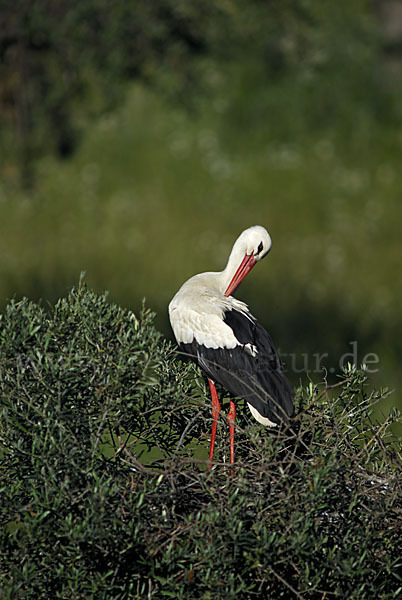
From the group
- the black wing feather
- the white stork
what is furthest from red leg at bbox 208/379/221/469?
the black wing feather

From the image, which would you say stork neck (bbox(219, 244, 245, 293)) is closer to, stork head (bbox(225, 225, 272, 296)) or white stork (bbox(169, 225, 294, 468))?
stork head (bbox(225, 225, 272, 296))

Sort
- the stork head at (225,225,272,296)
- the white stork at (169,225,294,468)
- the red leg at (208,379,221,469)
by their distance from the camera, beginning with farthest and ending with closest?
the stork head at (225,225,272,296)
the white stork at (169,225,294,468)
the red leg at (208,379,221,469)

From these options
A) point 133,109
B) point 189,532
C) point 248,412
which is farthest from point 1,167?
point 189,532

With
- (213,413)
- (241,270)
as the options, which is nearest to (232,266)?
(241,270)

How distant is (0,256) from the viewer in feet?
54.8

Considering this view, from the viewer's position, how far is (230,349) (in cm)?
545

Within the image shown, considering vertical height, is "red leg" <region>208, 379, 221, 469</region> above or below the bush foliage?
above

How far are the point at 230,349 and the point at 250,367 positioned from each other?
0.22m

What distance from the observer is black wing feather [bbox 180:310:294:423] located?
16.0ft

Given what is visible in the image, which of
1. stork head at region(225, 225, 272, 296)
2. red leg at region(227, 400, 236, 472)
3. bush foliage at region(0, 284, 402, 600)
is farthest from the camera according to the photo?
stork head at region(225, 225, 272, 296)

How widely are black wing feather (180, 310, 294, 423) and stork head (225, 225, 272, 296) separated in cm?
75

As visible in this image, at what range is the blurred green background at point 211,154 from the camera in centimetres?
1521

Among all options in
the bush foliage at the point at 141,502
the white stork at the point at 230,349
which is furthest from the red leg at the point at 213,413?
the bush foliage at the point at 141,502

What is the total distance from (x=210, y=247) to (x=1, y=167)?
427 centimetres
